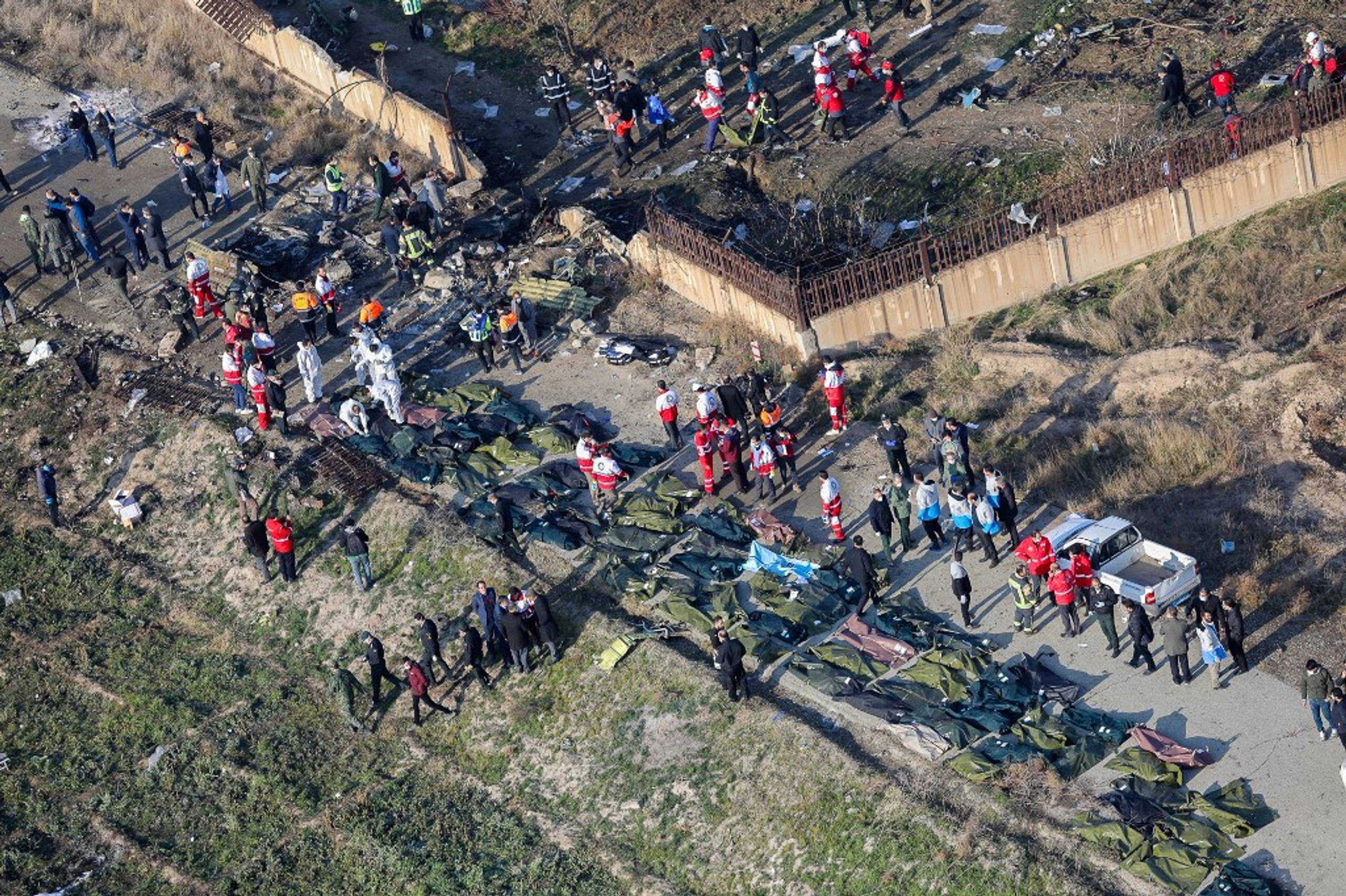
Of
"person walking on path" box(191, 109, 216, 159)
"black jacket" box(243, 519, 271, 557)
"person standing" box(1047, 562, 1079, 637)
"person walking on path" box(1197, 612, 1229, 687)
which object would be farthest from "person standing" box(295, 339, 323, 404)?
"person walking on path" box(1197, 612, 1229, 687)

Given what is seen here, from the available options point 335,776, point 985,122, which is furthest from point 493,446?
point 985,122

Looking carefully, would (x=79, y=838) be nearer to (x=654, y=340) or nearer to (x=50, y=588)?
(x=50, y=588)

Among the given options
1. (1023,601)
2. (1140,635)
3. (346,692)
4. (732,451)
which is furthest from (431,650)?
(1140,635)

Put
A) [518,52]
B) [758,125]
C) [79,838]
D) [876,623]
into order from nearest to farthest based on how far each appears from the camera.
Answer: [876,623] < [79,838] < [758,125] < [518,52]

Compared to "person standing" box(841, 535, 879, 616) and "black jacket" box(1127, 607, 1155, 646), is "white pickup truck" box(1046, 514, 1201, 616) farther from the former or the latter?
"person standing" box(841, 535, 879, 616)

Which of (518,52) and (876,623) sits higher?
(518,52)

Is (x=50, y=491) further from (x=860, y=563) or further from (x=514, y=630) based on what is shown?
(x=860, y=563)

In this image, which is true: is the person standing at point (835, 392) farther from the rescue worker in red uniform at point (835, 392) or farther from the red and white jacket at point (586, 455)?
the red and white jacket at point (586, 455)
